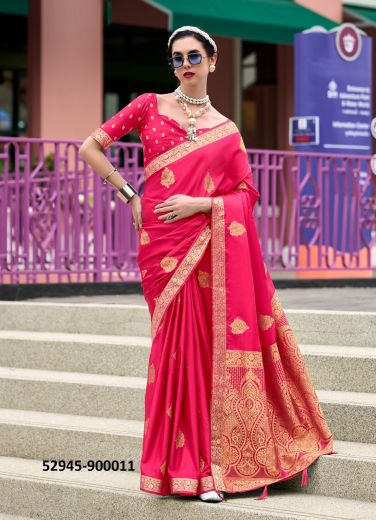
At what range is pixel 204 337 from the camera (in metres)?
4.66

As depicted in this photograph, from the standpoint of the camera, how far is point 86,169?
28.7 feet

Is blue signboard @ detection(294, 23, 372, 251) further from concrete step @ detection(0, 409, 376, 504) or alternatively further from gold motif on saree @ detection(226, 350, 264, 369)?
gold motif on saree @ detection(226, 350, 264, 369)

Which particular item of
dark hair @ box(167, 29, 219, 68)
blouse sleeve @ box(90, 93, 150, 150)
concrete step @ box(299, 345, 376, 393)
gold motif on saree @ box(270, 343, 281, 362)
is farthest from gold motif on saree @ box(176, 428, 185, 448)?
dark hair @ box(167, 29, 219, 68)

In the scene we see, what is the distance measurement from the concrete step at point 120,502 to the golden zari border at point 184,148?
1272mm

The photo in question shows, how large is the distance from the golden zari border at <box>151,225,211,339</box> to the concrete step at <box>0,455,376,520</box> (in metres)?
0.69

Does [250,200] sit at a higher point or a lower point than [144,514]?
higher

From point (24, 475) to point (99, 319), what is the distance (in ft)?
5.14

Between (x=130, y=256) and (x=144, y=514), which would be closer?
(x=144, y=514)

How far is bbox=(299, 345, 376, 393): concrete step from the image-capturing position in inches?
219

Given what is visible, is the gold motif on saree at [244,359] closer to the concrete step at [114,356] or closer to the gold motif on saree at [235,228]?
the gold motif on saree at [235,228]

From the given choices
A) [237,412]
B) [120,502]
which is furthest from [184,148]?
[120,502]

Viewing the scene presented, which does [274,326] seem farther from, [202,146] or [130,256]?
[130,256]

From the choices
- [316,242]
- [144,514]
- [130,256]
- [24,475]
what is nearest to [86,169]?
[130,256]

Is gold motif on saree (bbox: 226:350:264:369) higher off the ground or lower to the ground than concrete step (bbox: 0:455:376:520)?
higher
